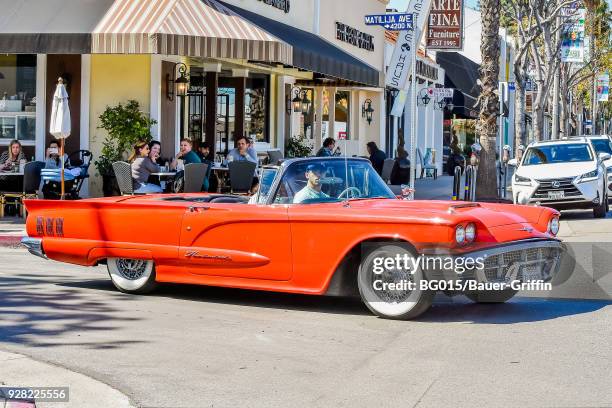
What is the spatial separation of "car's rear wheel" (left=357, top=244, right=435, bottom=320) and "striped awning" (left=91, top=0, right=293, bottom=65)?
9546mm

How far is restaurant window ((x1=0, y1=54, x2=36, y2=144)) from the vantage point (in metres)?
20.5

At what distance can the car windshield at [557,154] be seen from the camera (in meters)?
22.3

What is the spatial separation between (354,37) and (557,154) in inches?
446

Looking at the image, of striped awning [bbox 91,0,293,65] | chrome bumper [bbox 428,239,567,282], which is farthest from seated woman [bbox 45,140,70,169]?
chrome bumper [bbox 428,239,567,282]

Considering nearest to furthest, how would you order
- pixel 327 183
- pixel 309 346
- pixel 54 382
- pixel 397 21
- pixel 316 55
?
pixel 54 382
pixel 309 346
pixel 327 183
pixel 397 21
pixel 316 55

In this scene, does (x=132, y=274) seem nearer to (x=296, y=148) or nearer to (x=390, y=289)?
(x=390, y=289)

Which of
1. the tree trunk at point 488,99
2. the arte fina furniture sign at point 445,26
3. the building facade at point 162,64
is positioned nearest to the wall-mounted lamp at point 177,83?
the building facade at point 162,64

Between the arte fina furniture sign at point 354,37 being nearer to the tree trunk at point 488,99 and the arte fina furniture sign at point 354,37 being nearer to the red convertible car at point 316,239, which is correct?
the tree trunk at point 488,99

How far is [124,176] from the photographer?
17625mm

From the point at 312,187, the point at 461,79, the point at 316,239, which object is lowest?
the point at 316,239

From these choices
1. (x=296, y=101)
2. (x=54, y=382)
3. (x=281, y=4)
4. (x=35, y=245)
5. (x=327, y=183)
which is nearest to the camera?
(x=54, y=382)

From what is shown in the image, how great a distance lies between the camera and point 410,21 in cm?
1586

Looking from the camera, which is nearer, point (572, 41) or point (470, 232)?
point (470, 232)

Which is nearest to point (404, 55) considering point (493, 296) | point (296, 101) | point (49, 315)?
point (296, 101)
